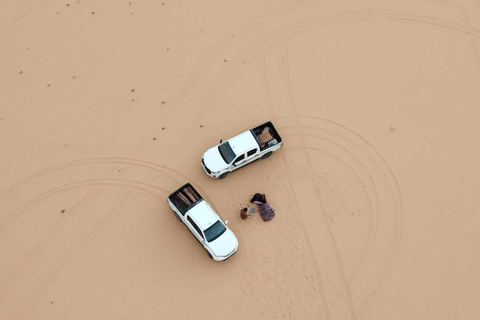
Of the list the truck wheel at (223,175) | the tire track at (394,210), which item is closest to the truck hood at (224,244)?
the truck wheel at (223,175)

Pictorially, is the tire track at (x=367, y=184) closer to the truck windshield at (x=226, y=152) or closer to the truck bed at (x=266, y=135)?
the truck bed at (x=266, y=135)

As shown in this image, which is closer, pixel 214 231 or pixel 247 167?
pixel 214 231

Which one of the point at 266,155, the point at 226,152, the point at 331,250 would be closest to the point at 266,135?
the point at 266,155

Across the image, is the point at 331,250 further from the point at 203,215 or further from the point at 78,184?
the point at 78,184

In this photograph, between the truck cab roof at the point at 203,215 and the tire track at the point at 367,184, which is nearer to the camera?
the truck cab roof at the point at 203,215

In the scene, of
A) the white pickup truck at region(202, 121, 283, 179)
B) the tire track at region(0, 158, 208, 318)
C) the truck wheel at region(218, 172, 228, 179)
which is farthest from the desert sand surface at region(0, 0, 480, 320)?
the white pickup truck at region(202, 121, 283, 179)

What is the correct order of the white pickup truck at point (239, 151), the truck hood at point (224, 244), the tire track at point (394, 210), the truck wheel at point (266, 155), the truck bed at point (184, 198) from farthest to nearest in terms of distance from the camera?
the truck wheel at point (266, 155) → the white pickup truck at point (239, 151) → the tire track at point (394, 210) → the truck bed at point (184, 198) → the truck hood at point (224, 244)

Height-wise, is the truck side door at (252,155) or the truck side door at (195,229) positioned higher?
the truck side door at (252,155)

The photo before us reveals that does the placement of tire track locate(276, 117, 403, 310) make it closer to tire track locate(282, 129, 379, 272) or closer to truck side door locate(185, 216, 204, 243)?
tire track locate(282, 129, 379, 272)
